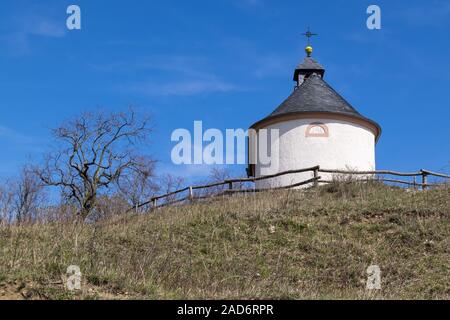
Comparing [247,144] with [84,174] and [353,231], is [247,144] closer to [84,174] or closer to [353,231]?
[84,174]

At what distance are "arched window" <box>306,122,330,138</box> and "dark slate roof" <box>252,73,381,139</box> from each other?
0.67 metres

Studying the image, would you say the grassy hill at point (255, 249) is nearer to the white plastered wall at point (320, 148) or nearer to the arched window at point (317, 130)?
the white plastered wall at point (320, 148)

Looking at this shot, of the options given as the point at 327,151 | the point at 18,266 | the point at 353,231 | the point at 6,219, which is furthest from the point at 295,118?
the point at 18,266

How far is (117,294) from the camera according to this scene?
873cm

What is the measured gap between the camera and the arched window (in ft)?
104

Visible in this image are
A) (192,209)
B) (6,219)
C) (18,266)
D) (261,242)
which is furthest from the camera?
(192,209)

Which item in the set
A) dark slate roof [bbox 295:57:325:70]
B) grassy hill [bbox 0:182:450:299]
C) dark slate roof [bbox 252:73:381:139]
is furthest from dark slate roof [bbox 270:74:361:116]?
grassy hill [bbox 0:182:450:299]

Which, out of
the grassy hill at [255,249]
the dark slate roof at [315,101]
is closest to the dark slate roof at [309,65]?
the dark slate roof at [315,101]

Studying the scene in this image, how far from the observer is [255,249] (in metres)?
17.0

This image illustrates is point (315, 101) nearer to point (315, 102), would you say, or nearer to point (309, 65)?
point (315, 102)

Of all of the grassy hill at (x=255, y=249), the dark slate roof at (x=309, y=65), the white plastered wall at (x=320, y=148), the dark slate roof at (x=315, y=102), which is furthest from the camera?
the dark slate roof at (x=309, y=65)

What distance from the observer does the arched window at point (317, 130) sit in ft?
104

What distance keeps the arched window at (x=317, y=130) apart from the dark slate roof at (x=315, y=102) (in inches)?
26.6

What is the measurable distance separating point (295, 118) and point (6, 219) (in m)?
20.5
